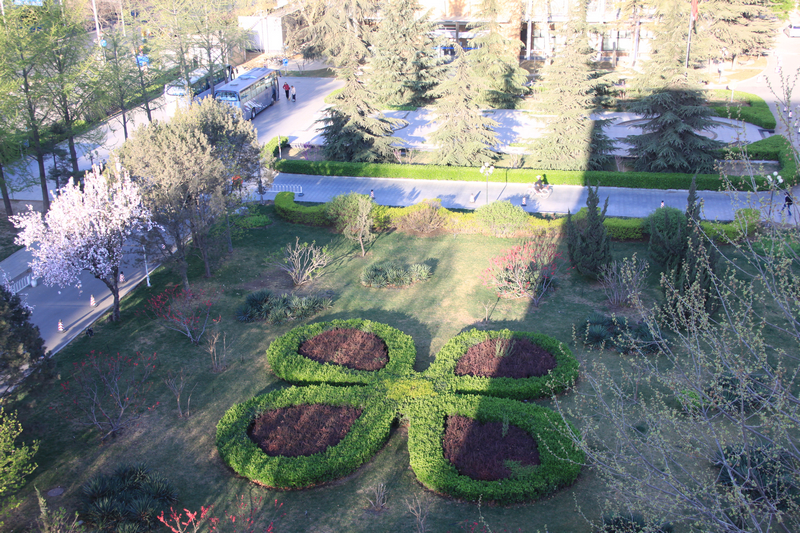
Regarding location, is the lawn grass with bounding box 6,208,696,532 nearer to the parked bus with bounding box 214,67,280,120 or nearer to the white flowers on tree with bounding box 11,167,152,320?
the white flowers on tree with bounding box 11,167,152,320

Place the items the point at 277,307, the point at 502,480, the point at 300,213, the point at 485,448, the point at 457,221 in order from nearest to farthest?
1. the point at 502,480
2. the point at 485,448
3. the point at 277,307
4. the point at 457,221
5. the point at 300,213

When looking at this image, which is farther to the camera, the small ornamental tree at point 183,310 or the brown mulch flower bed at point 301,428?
the small ornamental tree at point 183,310

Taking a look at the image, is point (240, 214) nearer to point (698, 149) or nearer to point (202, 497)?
point (202, 497)

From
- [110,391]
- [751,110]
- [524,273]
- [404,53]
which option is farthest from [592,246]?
[404,53]

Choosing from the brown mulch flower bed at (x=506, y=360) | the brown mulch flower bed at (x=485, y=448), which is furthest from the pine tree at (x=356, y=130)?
the brown mulch flower bed at (x=485, y=448)

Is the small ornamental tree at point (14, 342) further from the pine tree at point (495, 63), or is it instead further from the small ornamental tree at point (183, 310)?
the pine tree at point (495, 63)

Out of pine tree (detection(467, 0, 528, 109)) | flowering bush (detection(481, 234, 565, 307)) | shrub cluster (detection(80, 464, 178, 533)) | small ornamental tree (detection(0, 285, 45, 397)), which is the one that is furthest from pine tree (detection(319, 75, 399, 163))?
shrub cluster (detection(80, 464, 178, 533))

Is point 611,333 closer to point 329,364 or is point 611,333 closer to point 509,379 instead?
point 509,379
